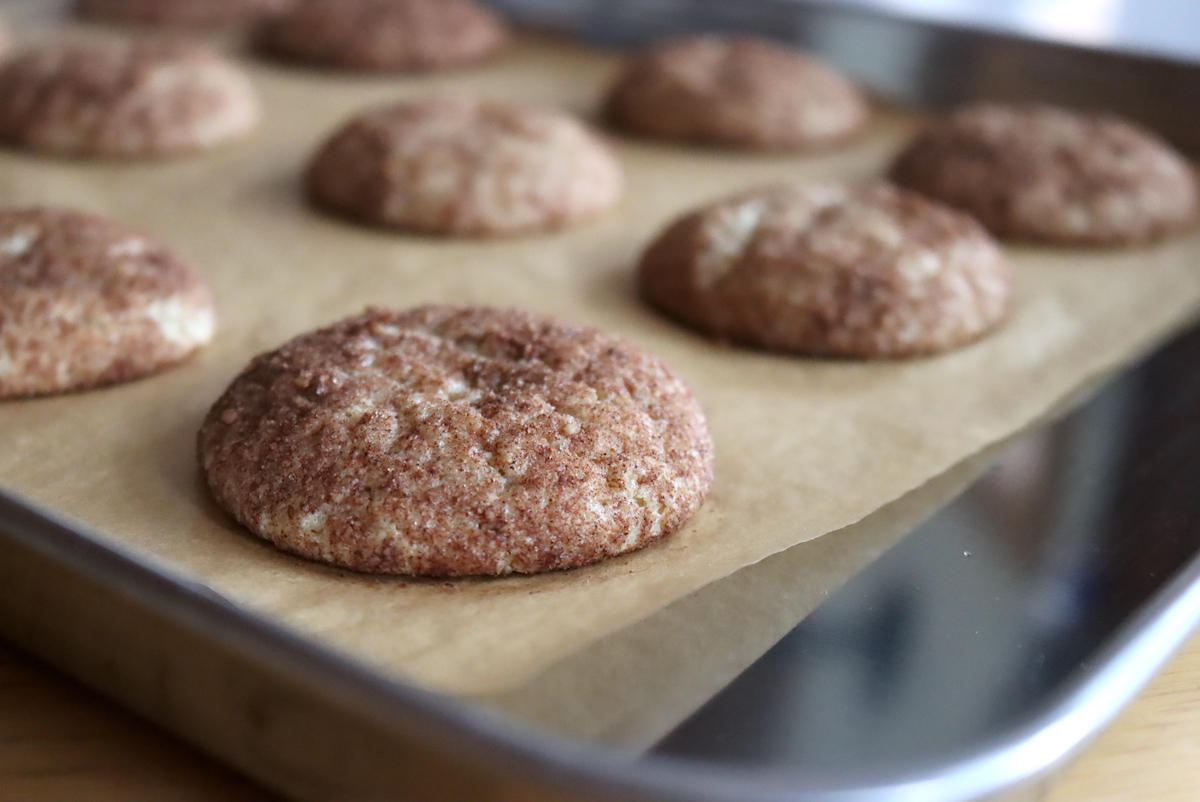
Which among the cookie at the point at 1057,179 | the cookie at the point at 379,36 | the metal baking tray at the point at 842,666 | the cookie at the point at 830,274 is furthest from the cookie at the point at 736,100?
the metal baking tray at the point at 842,666

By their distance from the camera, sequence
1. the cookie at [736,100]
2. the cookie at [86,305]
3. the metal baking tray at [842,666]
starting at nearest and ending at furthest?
1. the metal baking tray at [842,666]
2. the cookie at [86,305]
3. the cookie at [736,100]

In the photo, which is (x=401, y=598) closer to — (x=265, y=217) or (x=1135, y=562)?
(x=1135, y=562)

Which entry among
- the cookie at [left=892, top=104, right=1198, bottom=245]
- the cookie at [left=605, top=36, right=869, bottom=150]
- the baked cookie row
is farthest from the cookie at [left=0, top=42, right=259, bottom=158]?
the cookie at [left=892, top=104, right=1198, bottom=245]

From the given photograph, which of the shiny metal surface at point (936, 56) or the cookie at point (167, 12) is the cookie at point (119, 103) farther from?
the shiny metal surface at point (936, 56)

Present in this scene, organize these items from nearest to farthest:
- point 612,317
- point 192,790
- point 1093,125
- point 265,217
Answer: point 192,790 < point 612,317 < point 265,217 < point 1093,125

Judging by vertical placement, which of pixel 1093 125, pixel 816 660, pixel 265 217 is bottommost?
pixel 265 217

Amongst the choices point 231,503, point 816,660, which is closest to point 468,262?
point 231,503

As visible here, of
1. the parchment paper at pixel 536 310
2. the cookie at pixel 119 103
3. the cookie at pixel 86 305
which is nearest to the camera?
the parchment paper at pixel 536 310
